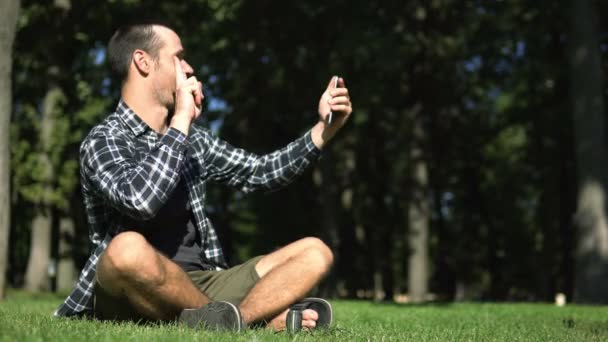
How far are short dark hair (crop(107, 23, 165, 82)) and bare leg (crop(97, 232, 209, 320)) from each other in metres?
1.20

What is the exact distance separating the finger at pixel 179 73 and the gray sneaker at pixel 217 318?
4.15 ft

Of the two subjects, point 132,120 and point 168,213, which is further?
point 132,120

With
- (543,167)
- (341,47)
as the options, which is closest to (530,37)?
(341,47)

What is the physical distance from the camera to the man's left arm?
16.6 ft

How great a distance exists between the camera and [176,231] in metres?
4.68

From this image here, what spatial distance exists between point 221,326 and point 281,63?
1490 centimetres

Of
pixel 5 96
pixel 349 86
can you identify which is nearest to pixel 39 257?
pixel 349 86

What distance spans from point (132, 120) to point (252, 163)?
0.86 meters

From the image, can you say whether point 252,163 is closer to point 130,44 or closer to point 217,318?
point 130,44

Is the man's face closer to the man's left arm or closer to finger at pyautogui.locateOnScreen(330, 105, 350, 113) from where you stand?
the man's left arm

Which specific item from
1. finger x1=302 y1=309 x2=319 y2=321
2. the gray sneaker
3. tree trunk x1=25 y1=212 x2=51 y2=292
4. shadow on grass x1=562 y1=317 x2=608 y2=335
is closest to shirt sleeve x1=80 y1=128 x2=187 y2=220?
the gray sneaker

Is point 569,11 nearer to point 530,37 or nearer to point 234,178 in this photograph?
point 530,37

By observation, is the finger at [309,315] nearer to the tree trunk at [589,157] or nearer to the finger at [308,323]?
the finger at [308,323]

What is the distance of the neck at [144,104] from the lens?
476 centimetres
